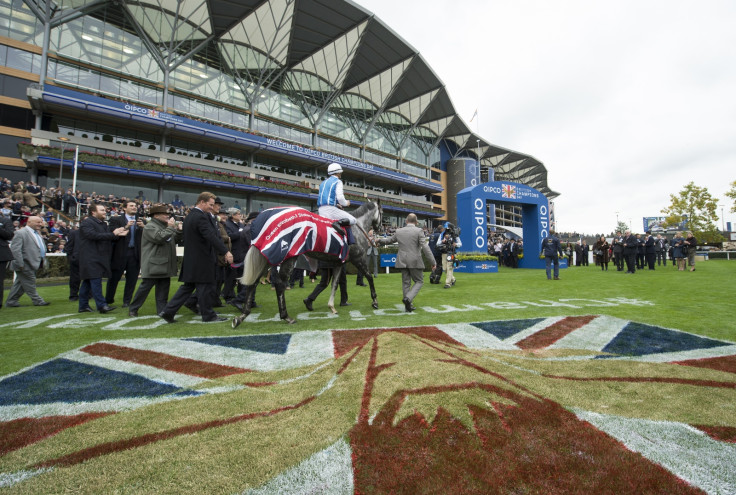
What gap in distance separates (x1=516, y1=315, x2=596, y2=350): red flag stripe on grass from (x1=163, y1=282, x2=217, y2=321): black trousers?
458cm

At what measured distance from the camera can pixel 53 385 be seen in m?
2.66

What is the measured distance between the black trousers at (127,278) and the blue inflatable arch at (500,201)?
15150mm

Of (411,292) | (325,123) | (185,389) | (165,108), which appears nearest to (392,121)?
(325,123)

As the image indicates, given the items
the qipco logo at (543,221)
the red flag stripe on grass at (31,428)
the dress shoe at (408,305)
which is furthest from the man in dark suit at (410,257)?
the qipco logo at (543,221)

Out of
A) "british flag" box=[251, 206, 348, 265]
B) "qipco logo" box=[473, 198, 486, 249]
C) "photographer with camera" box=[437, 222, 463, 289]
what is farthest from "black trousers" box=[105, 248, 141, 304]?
"qipco logo" box=[473, 198, 486, 249]

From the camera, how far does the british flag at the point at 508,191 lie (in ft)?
63.4

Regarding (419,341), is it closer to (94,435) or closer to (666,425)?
(666,425)

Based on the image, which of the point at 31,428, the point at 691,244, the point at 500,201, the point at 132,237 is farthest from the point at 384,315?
the point at 691,244

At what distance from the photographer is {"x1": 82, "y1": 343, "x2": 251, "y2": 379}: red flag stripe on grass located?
2.93m

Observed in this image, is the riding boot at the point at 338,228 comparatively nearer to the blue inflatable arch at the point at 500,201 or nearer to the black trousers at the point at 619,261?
the blue inflatable arch at the point at 500,201

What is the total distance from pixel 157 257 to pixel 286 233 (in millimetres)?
2473

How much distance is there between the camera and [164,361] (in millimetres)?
3232

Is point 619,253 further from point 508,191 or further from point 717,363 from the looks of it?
point 717,363

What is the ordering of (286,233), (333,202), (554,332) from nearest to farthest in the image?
(554,332) → (286,233) → (333,202)
